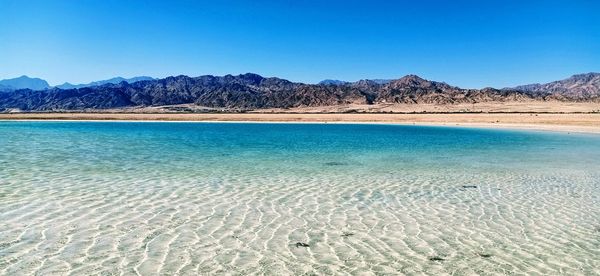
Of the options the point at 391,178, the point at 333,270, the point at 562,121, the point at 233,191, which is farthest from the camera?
the point at 562,121

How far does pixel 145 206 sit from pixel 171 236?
2.95 metres

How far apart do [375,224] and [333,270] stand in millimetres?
3031

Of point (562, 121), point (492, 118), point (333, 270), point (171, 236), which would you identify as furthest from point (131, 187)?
point (492, 118)

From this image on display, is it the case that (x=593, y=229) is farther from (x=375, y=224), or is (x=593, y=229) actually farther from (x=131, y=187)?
(x=131, y=187)

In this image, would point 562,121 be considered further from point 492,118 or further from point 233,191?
point 233,191

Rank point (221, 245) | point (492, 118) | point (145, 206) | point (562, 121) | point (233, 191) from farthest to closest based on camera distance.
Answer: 1. point (492, 118)
2. point (562, 121)
3. point (233, 191)
4. point (145, 206)
5. point (221, 245)

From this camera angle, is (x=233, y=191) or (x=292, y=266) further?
(x=233, y=191)

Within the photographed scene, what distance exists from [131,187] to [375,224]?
7.98 meters

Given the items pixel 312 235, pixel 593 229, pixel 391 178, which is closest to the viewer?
pixel 312 235

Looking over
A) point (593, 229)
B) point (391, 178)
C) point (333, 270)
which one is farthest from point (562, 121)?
point (333, 270)

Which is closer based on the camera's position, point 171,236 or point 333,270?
point 333,270

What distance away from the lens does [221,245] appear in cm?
798

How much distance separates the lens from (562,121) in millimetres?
70188

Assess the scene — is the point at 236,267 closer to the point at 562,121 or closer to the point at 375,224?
the point at 375,224
